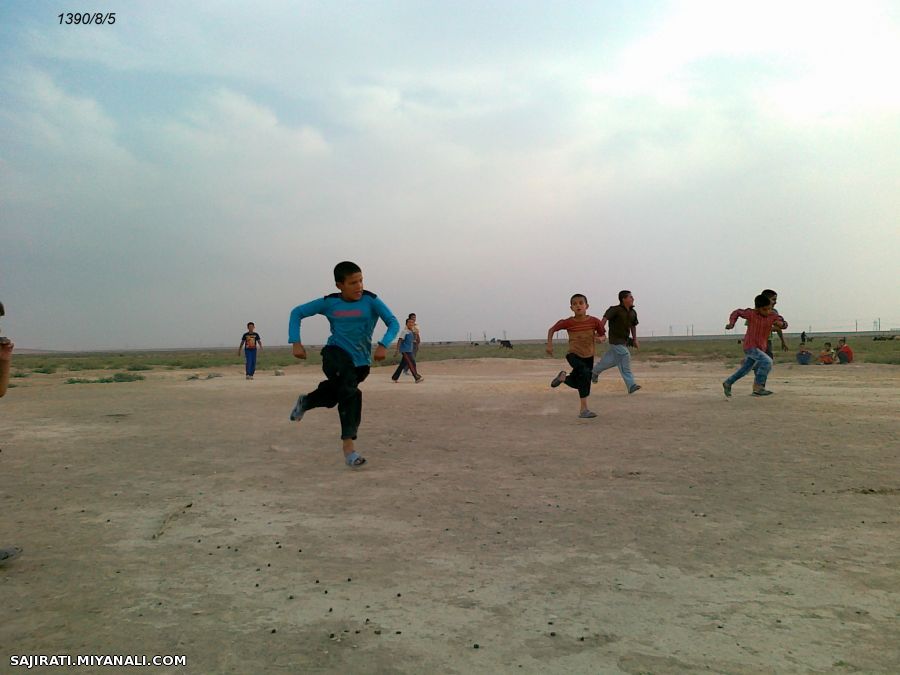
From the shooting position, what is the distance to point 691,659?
2.65 meters

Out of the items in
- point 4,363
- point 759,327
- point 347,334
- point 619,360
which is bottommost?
point 619,360

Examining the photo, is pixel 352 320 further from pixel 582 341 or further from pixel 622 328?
pixel 622 328

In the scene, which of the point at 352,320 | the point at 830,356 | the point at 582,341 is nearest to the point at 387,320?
the point at 352,320

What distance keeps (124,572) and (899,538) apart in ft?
15.4

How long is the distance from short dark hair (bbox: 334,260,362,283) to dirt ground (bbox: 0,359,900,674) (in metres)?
1.98

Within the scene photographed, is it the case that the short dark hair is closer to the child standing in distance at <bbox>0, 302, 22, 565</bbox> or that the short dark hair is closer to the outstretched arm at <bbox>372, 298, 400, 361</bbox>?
the outstretched arm at <bbox>372, 298, 400, 361</bbox>

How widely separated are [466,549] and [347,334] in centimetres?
342

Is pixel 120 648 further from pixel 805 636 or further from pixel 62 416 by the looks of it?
pixel 62 416

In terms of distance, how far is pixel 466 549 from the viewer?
13.5 feet

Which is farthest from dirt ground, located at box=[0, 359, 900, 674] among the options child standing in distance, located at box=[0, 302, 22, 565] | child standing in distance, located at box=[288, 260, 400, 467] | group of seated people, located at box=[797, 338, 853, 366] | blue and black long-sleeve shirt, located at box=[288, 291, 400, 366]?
group of seated people, located at box=[797, 338, 853, 366]

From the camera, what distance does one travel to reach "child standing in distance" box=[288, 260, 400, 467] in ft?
22.8

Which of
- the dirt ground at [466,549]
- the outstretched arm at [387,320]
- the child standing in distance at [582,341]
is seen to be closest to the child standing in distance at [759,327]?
the child standing in distance at [582,341]

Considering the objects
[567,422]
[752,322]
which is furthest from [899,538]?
[752,322]

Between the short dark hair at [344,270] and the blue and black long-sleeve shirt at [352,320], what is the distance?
0.70 feet
